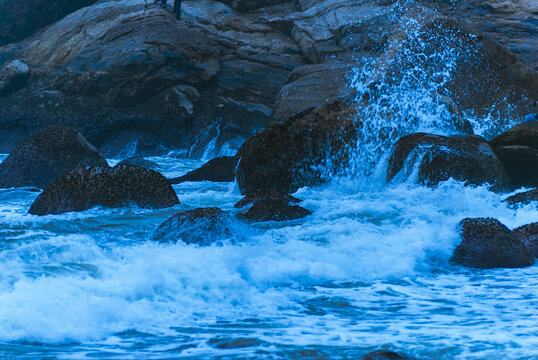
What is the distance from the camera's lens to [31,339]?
4.36 metres

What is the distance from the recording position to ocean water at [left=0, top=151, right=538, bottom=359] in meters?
4.29

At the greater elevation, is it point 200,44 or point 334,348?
point 200,44

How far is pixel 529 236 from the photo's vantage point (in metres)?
7.09

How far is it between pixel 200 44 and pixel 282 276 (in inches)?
584

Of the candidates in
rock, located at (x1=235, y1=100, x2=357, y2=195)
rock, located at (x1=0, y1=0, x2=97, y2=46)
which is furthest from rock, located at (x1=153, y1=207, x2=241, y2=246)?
rock, located at (x1=0, y1=0, x2=97, y2=46)

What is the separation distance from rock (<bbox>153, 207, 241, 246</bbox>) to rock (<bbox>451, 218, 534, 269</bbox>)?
88.1 inches

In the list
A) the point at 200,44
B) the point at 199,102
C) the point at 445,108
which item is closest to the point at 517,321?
the point at 445,108

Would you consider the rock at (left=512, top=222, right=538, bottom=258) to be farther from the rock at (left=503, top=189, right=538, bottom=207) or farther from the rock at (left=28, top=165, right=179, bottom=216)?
the rock at (left=28, top=165, right=179, bottom=216)

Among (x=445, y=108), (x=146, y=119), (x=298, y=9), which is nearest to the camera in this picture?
(x=445, y=108)

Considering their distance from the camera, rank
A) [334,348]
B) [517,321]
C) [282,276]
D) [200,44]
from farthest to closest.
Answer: [200,44]
[282,276]
[517,321]
[334,348]

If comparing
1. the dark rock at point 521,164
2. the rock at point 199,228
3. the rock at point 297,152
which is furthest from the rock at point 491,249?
the rock at point 297,152

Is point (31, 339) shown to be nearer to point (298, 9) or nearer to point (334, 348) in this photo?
point (334, 348)

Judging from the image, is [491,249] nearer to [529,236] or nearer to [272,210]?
[529,236]

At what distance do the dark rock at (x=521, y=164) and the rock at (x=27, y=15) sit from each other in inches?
741
